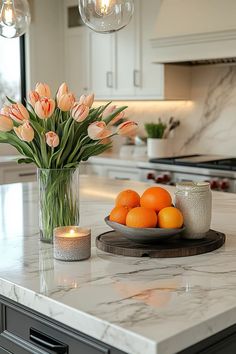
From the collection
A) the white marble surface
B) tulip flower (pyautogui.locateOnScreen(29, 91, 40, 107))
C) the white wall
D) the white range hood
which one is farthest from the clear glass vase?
the white wall

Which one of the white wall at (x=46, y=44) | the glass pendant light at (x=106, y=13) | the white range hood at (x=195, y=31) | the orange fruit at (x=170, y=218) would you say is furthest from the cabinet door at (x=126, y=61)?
the orange fruit at (x=170, y=218)

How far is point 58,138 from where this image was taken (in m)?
1.74

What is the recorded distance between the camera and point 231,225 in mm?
2098

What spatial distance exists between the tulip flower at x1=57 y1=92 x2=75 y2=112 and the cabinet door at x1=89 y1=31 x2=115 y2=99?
331cm

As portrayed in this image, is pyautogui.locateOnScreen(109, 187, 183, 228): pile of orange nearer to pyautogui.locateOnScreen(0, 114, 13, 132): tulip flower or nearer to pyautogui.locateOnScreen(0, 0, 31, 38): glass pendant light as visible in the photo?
pyautogui.locateOnScreen(0, 114, 13, 132): tulip flower

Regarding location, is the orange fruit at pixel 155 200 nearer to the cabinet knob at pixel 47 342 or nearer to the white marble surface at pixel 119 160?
the cabinet knob at pixel 47 342

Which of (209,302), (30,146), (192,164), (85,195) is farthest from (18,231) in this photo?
(192,164)

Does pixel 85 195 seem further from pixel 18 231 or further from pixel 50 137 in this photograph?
pixel 50 137

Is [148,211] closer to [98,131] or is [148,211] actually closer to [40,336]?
[98,131]

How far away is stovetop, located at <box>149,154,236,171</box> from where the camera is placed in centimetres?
401

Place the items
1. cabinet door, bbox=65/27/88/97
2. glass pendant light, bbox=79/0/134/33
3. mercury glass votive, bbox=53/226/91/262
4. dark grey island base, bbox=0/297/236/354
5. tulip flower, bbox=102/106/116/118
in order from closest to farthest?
1. dark grey island base, bbox=0/297/236/354
2. mercury glass votive, bbox=53/226/91/262
3. tulip flower, bbox=102/106/116/118
4. glass pendant light, bbox=79/0/134/33
5. cabinet door, bbox=65/27/88/97

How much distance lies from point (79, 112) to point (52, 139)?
0.12 metres

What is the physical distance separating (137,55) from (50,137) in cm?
325

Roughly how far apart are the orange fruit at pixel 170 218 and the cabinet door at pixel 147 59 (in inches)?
121
